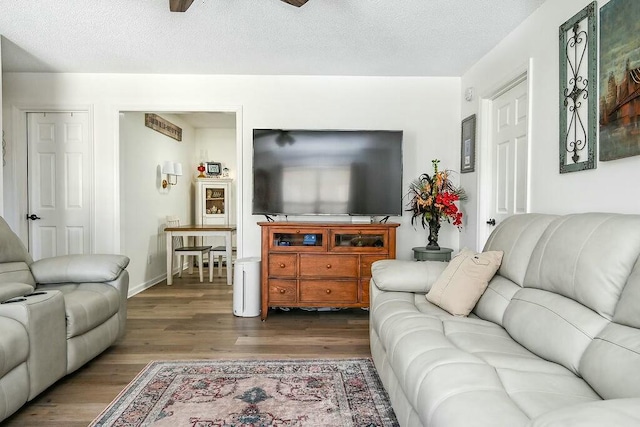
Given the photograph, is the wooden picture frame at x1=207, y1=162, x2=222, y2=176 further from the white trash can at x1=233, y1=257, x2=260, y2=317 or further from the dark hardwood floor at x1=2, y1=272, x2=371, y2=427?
the white trash can at x1=233, y1=257, x2=260, y2=317

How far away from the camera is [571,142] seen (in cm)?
229

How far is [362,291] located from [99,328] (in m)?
2.09

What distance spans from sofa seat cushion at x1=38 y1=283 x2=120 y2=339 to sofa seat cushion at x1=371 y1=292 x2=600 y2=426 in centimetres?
175

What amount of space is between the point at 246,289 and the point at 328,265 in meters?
0.81

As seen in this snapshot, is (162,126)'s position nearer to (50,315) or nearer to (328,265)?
(328,265)

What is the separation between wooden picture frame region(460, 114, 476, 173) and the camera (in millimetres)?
3697

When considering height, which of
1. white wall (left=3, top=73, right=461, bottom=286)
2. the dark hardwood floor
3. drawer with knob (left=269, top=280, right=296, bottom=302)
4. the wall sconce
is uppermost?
white wall (left=3, top=73, right=461, bottom=286)

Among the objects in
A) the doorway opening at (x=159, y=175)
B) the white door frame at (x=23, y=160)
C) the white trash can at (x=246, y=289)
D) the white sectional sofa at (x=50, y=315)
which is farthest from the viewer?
the doorway opening at (x=159, y=175)

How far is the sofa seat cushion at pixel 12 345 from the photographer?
1.69 meters

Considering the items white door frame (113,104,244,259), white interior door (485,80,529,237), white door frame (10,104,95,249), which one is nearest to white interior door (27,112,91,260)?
white door frame (10,104,95,249)

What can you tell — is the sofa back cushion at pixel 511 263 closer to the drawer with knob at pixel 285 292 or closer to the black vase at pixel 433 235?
the black vase at pixel 433 235

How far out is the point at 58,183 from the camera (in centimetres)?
416

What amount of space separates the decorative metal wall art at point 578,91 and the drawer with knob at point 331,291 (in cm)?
194

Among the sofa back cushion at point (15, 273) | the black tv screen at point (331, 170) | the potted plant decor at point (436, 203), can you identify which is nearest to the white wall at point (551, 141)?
the potted plant decor at point (436, 203)
